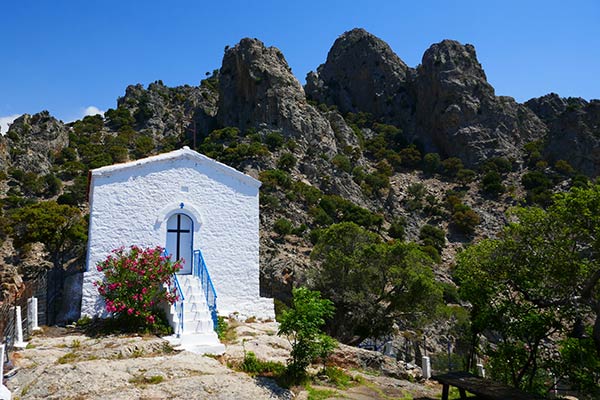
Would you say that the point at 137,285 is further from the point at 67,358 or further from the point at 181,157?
the point at 181,157

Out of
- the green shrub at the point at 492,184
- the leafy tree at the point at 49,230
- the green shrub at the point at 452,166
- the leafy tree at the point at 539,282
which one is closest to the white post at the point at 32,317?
the leafy tree at the point at 539,282

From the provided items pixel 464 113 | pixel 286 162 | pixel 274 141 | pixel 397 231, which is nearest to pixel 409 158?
pixel 464 113

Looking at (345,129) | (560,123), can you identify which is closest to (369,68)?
(345,129)

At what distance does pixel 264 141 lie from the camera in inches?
2074

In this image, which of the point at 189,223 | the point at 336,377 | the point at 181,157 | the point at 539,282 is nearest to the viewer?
the point at 336,377

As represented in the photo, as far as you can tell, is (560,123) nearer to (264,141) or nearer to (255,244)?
(264,141)

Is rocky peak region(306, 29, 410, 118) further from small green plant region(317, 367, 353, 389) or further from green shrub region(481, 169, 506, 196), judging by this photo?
small green plant region(317, 367, 353, 389)

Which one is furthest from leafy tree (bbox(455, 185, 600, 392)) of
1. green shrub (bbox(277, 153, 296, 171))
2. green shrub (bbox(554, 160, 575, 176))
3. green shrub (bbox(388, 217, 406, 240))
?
green shrub (bbox(554, 160, 575, 176))

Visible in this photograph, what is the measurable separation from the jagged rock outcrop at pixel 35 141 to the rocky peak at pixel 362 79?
39772 mm

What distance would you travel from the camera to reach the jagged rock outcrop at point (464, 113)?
62656mm

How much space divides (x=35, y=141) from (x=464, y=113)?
2261 inches

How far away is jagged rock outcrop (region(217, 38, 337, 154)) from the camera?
55.8m

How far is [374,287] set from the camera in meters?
20.2

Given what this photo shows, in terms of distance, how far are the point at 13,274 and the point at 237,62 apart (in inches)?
1609
